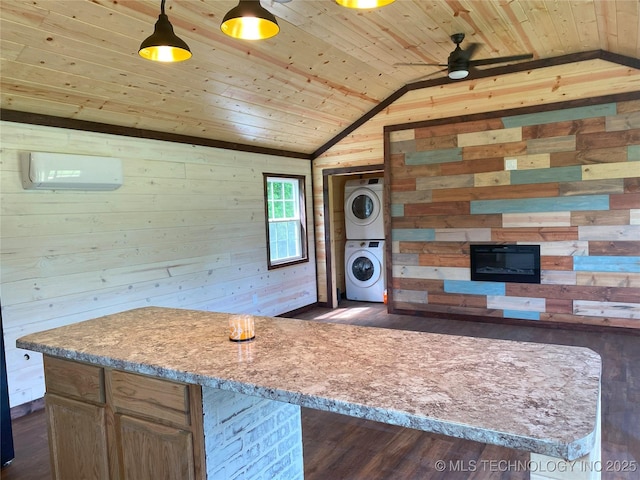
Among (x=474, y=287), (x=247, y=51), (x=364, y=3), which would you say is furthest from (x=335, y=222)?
(x=364, y=3)

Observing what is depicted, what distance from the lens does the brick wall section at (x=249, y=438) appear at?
155cm

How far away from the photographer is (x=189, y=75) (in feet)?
11.7

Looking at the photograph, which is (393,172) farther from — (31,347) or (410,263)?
(31,347)

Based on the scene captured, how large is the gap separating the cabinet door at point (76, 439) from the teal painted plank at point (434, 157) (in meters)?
4.67

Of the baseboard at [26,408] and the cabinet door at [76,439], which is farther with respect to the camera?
the baseboard at [26,408]

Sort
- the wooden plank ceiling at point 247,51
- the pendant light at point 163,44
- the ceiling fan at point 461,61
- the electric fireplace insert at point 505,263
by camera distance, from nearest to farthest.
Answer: the pendant light at point 163,44
the wooden plank ceiling at point 247,51
the ceiling fan at point 461,61
the electric fireplace insert at point 505,263

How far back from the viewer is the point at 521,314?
202 inches

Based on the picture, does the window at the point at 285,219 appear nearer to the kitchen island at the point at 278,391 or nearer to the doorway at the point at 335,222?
the doorway at the point at 335,222

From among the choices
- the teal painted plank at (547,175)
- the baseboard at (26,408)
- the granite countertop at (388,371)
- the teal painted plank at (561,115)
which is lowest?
the baseboard at (26,408)

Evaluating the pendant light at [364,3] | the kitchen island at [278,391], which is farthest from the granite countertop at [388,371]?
the pendant light at [364,3]

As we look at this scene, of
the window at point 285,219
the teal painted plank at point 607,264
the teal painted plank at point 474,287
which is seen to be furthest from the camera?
the window at point 285,219

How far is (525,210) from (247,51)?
136 inches

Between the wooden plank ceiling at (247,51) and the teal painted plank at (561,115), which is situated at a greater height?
the wooden plank ceiling at (247,51)

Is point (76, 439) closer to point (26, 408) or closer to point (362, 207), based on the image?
point (26, 408)
